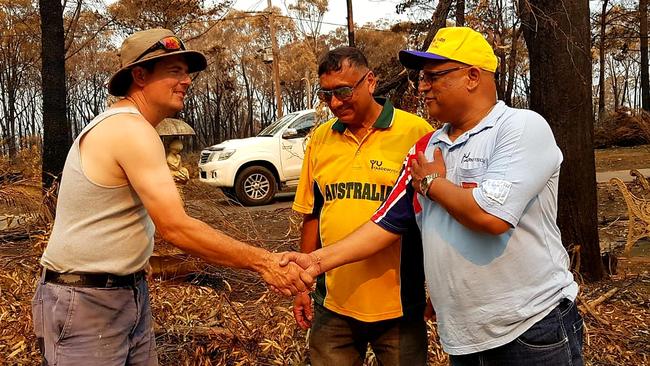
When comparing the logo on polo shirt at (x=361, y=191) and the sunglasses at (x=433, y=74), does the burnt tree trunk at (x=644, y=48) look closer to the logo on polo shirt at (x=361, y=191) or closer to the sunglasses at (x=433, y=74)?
the logo on polo shirt at (x=361, y=191)

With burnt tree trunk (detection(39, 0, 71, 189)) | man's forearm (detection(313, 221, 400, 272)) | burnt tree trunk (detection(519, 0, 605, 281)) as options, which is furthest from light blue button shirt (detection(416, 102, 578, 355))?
burnt tree trunk (detection(39, 0, 71, 189))

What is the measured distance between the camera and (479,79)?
7.93 ft

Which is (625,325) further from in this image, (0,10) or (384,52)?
(384,52)

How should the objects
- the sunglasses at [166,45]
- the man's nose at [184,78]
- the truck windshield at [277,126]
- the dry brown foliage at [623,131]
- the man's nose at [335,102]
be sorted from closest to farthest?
the sunglasses at [166,45] → the man's nose at [184,78] → the man's nose at [335,102] → the truck windshield at [277,126] → the dry brown foliage at [623,131]

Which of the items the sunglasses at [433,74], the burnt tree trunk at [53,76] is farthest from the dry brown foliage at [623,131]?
the sunglasses at [433,74]

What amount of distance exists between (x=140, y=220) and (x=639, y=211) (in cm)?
606

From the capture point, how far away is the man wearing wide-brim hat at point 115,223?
2494mm

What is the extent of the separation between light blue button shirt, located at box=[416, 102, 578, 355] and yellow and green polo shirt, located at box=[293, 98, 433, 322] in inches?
20.2

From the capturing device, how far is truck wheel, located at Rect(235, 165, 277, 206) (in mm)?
12719

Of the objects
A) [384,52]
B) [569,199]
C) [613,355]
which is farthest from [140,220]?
[384,52]

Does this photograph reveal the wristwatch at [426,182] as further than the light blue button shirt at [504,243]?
Answer: Yes

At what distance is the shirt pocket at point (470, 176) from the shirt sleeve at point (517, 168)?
50mm

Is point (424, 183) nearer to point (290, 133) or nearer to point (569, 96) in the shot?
point (569, 96)

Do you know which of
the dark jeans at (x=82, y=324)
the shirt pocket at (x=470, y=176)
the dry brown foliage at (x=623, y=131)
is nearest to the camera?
the shirt pocket at (x=470, y=176)
